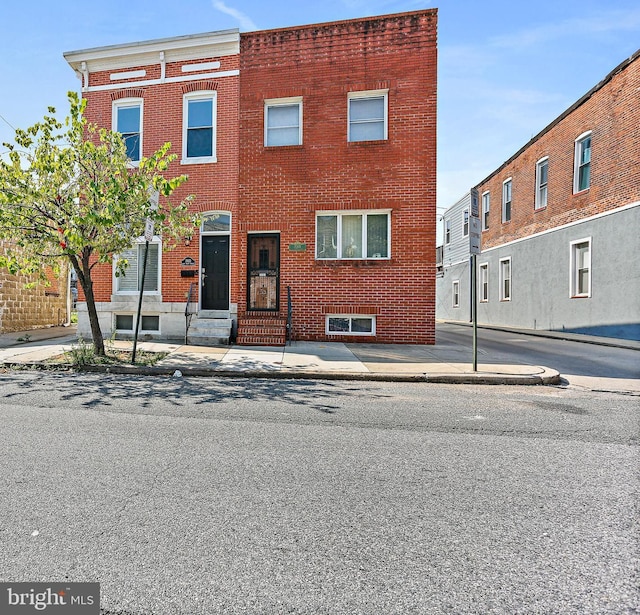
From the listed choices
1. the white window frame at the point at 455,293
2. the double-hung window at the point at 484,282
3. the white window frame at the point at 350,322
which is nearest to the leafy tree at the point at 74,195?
the white window frame at the point at 350,322

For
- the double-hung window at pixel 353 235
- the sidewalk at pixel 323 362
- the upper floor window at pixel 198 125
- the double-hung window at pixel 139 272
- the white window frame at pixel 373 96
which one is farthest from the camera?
the double-hung window at pixel 139 272

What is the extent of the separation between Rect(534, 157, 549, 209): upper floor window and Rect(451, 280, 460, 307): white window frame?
9521mm

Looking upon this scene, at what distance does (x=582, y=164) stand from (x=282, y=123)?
12.0 m

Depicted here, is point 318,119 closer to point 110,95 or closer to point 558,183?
point 110,95

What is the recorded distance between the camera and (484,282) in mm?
25266

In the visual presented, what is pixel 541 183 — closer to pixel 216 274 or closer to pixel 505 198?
pixel 505 198

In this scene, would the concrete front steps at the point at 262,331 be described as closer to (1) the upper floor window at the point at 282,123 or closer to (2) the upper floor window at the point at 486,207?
(1) the upper floor window at the point at 282,123

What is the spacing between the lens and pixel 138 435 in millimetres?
4559

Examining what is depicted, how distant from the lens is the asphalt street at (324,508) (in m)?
2.16

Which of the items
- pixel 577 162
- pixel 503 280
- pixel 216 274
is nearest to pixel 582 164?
pixel 577 162

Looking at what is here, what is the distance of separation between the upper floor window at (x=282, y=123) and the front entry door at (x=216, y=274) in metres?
3.28

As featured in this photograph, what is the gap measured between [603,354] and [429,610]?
38.0ft

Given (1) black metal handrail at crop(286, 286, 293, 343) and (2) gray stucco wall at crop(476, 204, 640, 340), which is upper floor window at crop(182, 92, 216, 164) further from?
(2) gray stucco wall at crop(476, 204, 640, 340)

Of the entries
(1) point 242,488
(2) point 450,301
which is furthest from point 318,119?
(2) point 450,301
